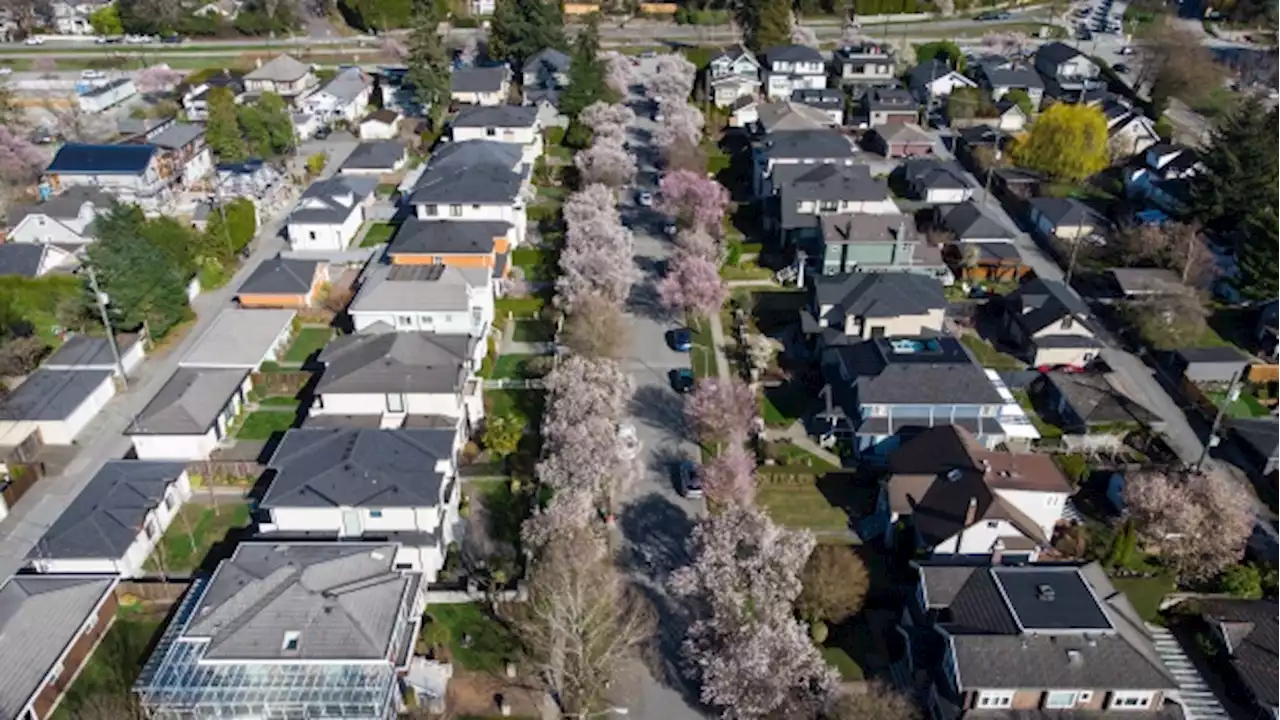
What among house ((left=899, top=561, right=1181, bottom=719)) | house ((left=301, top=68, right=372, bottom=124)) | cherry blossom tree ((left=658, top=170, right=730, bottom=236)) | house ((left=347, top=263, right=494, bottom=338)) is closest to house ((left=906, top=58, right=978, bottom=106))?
cherry blossom tree ((left=658, top=170, right=730, bottom=236))

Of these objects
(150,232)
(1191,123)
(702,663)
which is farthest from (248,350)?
(1191,123)

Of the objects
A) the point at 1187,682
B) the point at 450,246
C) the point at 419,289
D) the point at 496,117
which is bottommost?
the point at 1187,682

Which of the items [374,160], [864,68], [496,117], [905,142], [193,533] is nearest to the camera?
[193,533]

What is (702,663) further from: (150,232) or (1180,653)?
(150,232)

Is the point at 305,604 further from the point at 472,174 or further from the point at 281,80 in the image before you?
the point at 281,80

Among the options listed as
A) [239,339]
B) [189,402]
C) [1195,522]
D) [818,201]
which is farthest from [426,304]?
[1195,522]

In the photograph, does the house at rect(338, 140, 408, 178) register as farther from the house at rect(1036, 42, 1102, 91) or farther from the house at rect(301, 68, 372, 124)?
the house at rect(1036, 42, 1102, 91)
